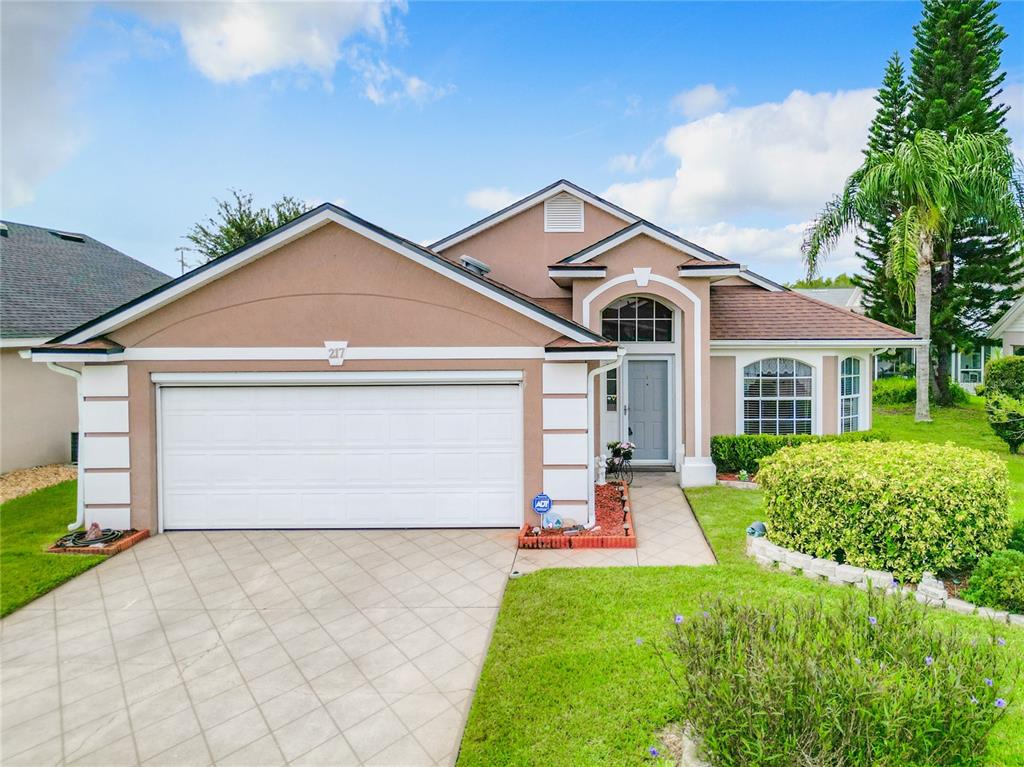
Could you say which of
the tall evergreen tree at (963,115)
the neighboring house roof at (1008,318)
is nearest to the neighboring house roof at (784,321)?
the tall evergreen tree at (963,115)

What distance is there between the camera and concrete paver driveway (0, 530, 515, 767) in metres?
3.89

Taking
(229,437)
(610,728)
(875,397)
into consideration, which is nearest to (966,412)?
(875,397)

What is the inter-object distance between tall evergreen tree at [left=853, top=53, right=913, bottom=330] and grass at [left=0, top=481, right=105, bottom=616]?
71.3 ft

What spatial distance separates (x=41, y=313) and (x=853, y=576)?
59.4 feet

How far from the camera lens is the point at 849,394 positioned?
12.2 metres

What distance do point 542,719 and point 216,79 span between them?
48.6 feet

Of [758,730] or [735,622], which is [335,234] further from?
[758,730]

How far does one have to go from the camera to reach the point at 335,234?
8000mm

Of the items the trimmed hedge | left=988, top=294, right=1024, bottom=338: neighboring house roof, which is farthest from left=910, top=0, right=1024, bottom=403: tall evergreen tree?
the trimmed hedge

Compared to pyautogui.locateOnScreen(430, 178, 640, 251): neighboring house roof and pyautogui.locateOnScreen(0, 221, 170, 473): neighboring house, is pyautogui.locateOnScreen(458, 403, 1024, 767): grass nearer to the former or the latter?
pyautogui.locateOnScreen(430, 178, 640, 251): neighboring house roof

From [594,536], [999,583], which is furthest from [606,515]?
[999,583]

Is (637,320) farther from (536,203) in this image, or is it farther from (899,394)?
(899,394)

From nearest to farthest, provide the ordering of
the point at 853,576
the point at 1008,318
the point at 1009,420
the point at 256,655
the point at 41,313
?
the point at 256,655, the point at 853,576, the point at 1009,420, the point at 41,313, the point at 1008,318

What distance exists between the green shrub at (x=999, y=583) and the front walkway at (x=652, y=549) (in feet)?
8.57
